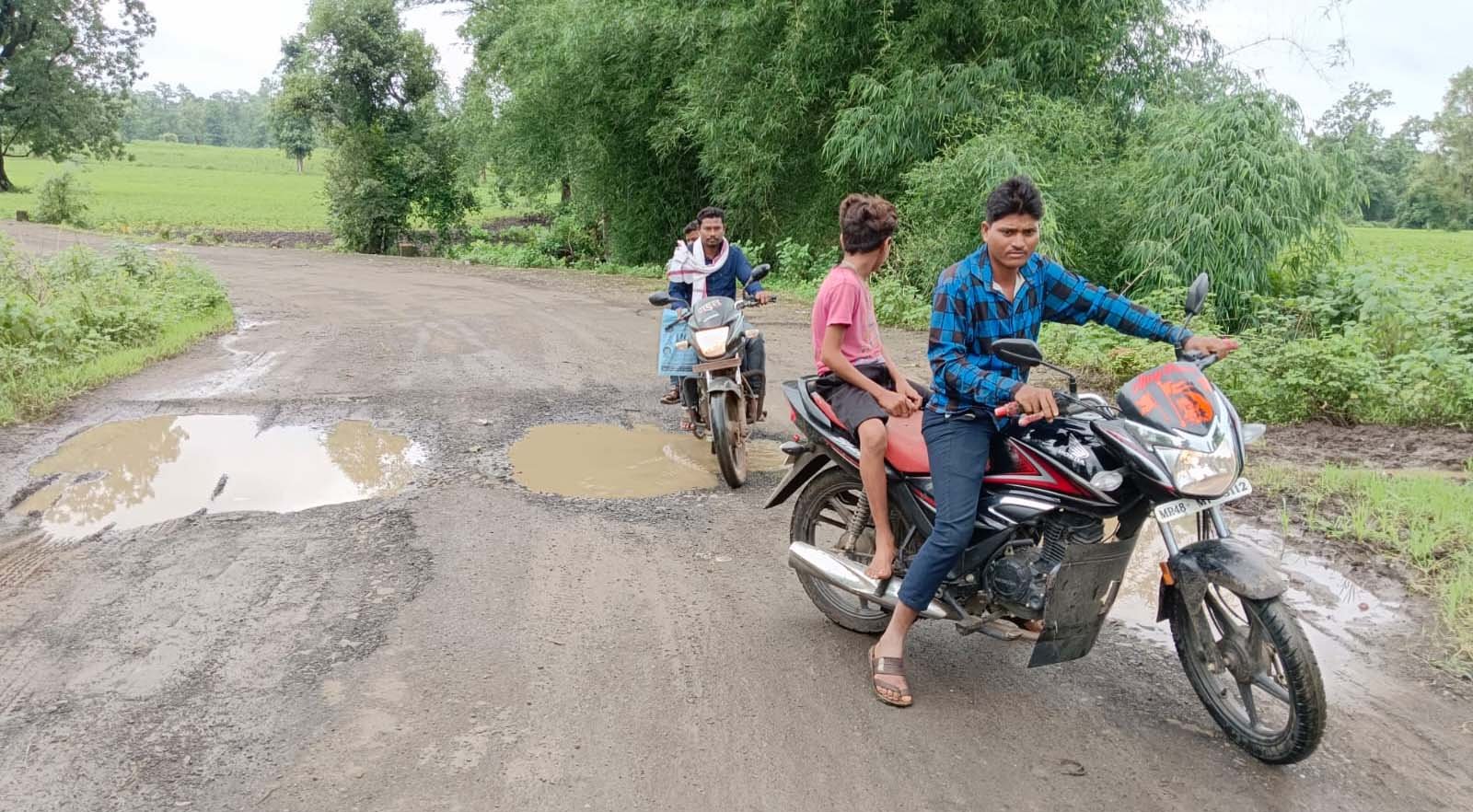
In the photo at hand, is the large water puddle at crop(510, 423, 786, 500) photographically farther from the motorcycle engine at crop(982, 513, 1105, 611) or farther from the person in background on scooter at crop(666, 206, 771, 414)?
the motorcycle engine at crop(982, 513, 1105, 611)

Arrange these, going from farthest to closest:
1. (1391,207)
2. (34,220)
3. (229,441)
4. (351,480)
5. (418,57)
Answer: (1391,207) < (34,220) < (418,57) < (229,441) < (351,480)

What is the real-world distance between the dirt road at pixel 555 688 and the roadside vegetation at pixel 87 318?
8.23ft

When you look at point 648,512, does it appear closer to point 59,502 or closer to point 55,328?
point 59,502

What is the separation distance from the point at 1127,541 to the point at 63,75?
46.3 metres

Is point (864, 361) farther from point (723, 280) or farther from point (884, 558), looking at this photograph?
point (723, 280)

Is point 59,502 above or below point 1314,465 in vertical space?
below

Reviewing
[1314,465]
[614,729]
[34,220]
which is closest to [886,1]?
[1314,465]

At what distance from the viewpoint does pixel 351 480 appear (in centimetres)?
612

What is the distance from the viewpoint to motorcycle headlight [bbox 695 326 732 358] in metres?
6.14

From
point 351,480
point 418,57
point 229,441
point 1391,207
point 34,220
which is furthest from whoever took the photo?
point 1391,207

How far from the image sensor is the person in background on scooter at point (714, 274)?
673cm

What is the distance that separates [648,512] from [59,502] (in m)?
3.29

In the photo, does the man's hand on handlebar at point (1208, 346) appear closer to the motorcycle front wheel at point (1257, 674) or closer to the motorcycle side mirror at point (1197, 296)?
the motorcycle side mirror at point (1197, 296)

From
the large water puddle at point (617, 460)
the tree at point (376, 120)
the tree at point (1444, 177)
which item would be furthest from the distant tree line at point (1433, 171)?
the large water puddle at point (617, 460)
